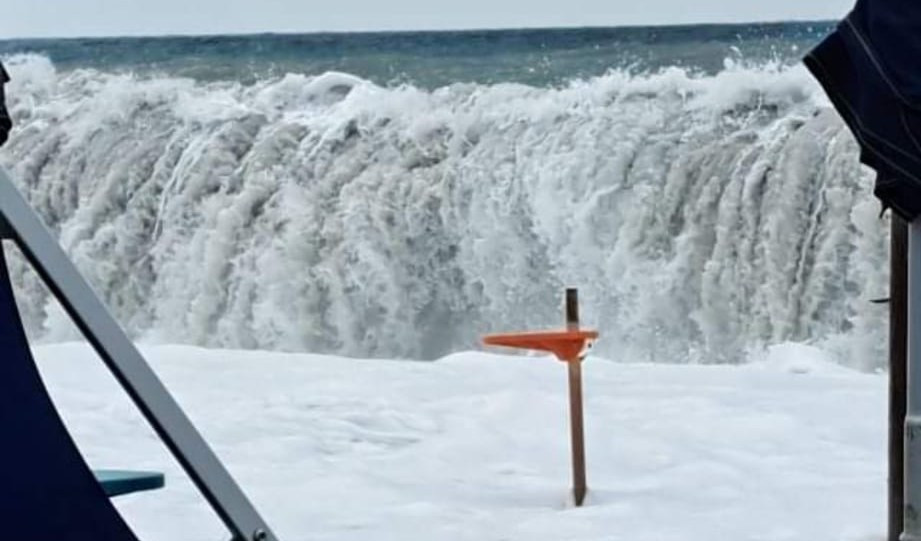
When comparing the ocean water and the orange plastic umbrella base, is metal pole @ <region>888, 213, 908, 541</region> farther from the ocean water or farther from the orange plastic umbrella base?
the ocean water

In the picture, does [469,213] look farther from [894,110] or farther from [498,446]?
[894,110]

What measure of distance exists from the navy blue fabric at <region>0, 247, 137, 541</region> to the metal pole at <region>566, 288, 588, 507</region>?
265 centimetres

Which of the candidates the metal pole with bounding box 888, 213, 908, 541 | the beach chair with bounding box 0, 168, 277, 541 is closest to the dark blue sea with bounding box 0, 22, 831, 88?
the metal pole with bounding box 888, 213, 908, 541

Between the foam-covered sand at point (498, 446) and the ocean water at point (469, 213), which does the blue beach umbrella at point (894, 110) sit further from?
the ocean water at point (469, 213)

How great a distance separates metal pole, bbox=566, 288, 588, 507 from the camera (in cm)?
435

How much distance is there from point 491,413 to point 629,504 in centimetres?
149

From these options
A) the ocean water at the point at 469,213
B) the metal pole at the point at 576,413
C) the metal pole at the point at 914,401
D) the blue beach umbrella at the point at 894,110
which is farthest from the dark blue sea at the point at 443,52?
the metal pole at the point at 914,401

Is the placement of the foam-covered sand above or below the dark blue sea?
below

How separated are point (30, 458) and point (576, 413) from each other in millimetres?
2845

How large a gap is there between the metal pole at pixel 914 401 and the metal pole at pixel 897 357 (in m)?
0.48

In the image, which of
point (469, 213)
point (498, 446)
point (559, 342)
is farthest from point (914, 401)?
→ point (469, 213)

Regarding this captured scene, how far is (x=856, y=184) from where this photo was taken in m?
8.83

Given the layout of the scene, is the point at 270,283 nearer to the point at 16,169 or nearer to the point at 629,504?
the point at 16,169

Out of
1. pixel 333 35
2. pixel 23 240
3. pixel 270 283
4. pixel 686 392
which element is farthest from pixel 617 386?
pixel 333 35
